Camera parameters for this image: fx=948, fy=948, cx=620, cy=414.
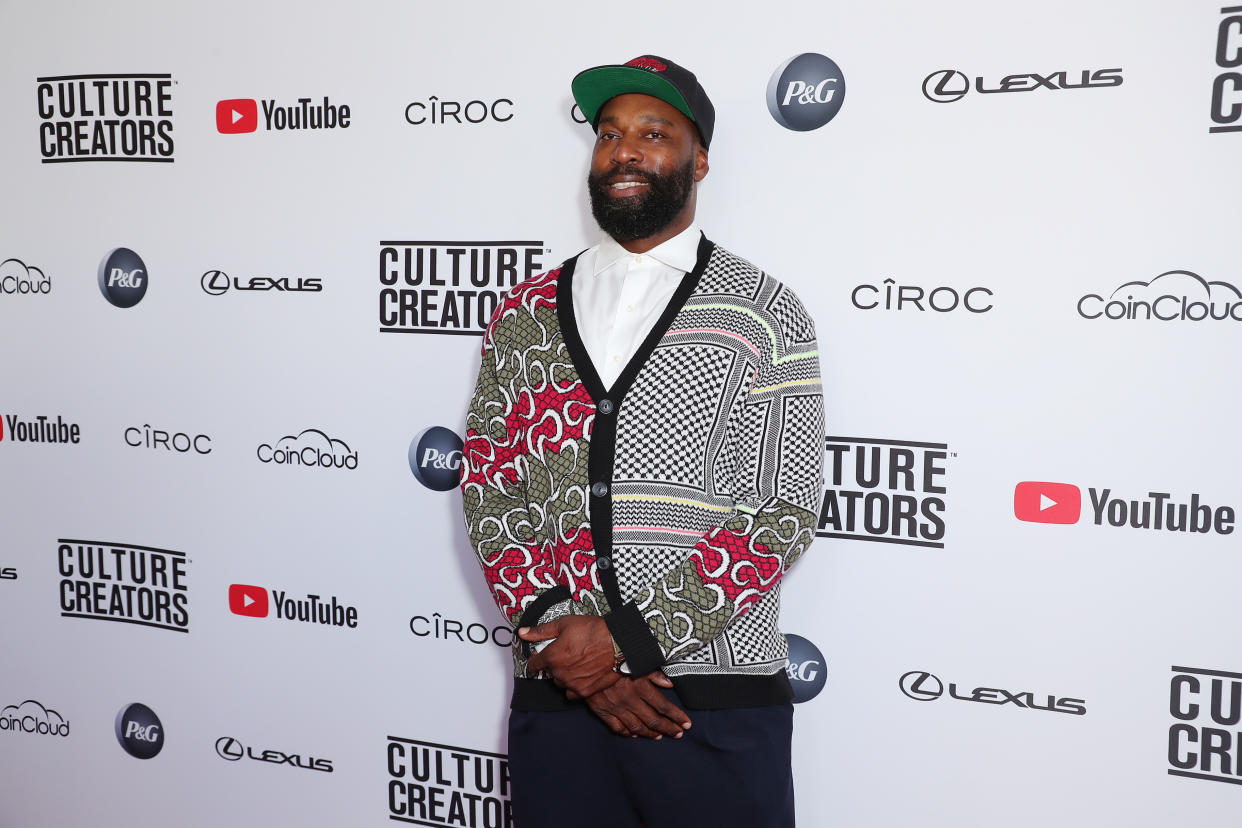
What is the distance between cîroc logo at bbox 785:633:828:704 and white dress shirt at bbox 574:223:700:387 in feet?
2.61

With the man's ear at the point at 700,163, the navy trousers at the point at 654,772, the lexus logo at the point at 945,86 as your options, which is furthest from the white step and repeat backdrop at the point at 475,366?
the navy trousers at the point at 654,772

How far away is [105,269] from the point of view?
8.13 ft

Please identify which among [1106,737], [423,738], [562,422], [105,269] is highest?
[105,269]

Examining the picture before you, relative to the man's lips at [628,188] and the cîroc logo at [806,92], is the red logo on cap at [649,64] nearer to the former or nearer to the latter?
the man's lips at [628,188]

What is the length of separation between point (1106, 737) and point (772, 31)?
1.53m

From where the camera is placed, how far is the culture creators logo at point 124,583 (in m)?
2.51

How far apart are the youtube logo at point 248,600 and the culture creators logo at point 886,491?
1.42 metres

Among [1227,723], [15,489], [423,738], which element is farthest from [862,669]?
[15,489]

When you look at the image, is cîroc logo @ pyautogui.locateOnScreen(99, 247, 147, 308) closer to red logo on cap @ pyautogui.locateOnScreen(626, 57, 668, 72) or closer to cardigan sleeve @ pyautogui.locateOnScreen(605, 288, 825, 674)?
red logo on cap @ pyautogui.locateOnScreen(626, 57, 668, 72)

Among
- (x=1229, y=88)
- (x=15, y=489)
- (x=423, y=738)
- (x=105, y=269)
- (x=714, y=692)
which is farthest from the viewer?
(x=15, y=489)

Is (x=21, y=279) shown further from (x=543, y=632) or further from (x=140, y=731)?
(x=543, y=632)

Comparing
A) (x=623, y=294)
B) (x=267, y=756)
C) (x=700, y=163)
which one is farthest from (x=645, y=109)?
(x=267, y=756)

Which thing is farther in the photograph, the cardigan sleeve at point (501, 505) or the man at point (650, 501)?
the cardigan sleeve at point (501, 505)

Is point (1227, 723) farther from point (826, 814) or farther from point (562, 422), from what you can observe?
point (562, 422)
